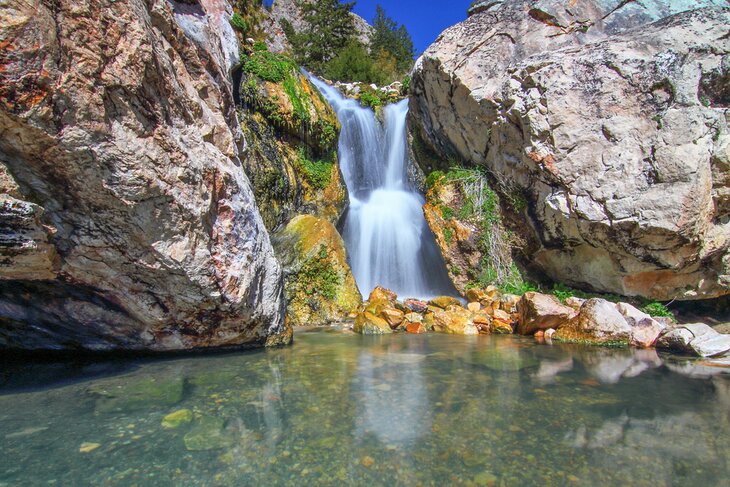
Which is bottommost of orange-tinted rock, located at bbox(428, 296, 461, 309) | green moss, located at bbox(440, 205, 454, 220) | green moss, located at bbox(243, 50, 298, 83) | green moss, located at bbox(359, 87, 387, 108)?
orange-tinted rock, located at bbox(428, 296, 461, 309)

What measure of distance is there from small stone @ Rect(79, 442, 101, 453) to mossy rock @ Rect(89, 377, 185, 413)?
2.09 ft

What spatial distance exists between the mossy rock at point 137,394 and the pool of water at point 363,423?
19mm

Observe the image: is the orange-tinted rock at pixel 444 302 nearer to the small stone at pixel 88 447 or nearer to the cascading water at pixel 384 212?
the cascading water at pixel 384 212

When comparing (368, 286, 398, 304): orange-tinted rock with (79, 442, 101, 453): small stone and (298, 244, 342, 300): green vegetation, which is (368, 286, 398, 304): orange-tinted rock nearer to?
(298, 244, 342, 300): green vegetation

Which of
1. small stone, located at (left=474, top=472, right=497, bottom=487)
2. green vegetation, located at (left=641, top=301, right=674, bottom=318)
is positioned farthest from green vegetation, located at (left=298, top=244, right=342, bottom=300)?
small stone, located at (left=474, top=472, right=497, bottom=487)

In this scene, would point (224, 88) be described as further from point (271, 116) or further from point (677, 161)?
point (677, 161)

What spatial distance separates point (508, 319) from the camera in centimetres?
812

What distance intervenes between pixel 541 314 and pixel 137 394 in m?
6.50

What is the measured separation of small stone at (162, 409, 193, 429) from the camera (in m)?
3.18

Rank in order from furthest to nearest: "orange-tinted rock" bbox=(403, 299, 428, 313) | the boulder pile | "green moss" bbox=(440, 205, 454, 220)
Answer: "green moss" bbox=(440, 205, 454, 220), "orange-tinted rock" bbox=(403, 299, 428, 313), the boulder pile

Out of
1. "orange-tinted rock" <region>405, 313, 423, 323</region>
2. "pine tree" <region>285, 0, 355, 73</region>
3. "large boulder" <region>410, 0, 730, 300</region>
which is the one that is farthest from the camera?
"pine tree" <region>285, 0, 355, 73</region>

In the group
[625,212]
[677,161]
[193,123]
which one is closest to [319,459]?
[193,123]

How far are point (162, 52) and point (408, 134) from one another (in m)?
10.4

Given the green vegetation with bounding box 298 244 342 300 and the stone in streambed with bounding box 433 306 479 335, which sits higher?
the green vegetation with bounding box 298 244 342 300
